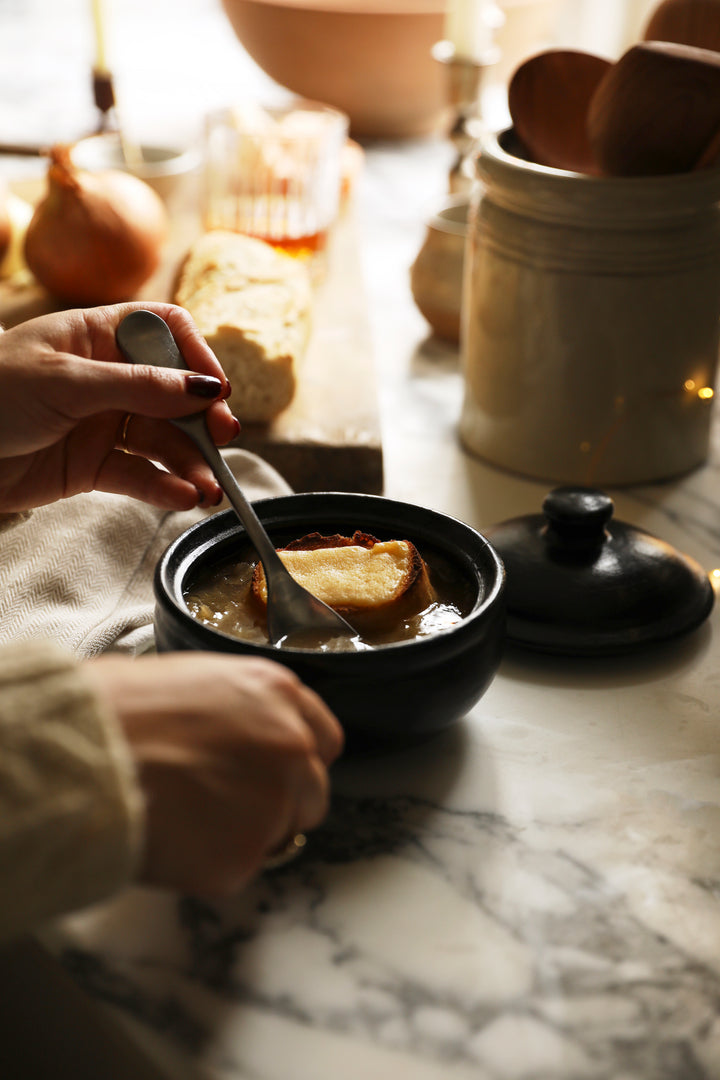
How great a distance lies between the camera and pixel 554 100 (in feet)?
2.90

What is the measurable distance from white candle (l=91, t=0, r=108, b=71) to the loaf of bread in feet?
1.73

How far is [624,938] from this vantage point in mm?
492

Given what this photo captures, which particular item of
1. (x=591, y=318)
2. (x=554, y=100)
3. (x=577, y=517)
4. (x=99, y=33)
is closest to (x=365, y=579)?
(x=577, y=517)

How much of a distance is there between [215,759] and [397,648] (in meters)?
0.12

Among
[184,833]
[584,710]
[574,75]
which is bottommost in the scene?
[584,710]

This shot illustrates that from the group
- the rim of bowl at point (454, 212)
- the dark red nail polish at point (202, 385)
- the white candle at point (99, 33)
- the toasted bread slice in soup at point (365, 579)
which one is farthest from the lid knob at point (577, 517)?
the white candle at point (99, 33)

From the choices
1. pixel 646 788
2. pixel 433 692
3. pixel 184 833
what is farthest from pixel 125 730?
pixel 646 788

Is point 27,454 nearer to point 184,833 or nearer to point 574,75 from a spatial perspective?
point 184,833

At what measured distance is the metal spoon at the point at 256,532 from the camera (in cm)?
57

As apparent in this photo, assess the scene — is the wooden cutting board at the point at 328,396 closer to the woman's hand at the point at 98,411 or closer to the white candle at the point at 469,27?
the woman's hand at the point at 98,411

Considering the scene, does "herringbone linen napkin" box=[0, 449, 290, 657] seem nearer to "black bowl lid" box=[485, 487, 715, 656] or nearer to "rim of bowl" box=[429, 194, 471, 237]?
"black bowl lid" box=[485, 487, 715, 656]

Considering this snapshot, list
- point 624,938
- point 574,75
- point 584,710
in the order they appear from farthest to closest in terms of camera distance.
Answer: point 574,75
point 584,710
point 624,938

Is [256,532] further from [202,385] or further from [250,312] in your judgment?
[250,312]

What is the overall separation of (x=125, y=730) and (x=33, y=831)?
0.19ft
